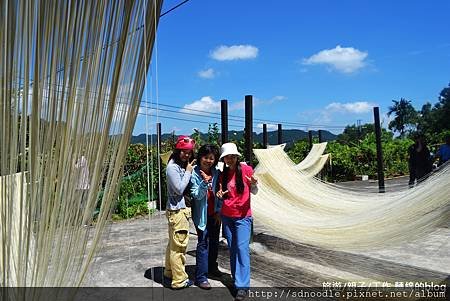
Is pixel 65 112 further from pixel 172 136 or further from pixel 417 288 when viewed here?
pixel 172 136

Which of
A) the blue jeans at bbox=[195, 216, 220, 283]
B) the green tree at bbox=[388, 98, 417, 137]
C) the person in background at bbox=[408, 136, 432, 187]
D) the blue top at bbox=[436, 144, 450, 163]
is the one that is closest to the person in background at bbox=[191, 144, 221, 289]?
the blue jeans at bbox=[195, 216, 220, 283]

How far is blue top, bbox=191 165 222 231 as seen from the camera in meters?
3.45

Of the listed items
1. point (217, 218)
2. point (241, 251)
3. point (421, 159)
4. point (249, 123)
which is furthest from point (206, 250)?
point (421, 159)

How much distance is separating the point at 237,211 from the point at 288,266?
119 centimetres

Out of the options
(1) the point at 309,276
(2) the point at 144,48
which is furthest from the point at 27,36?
(1) the point at 309,276

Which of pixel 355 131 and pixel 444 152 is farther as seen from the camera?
pixel 355 131

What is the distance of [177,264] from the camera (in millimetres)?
3424

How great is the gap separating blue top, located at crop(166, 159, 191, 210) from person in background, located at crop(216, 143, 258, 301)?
0.32m

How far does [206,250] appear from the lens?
11.7 ft

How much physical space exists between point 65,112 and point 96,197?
0.28 metres

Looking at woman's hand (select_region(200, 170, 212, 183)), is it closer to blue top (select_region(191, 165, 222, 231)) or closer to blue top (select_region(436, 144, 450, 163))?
blue top (select_region(191, 165, 222, 231))

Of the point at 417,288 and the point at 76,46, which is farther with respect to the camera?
the point at 417,288

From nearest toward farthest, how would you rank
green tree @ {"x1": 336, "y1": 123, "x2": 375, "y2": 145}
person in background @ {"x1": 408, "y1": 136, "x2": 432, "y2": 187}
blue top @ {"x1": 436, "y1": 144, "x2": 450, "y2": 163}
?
blue top @ {"x1": 436, "y1": 144, "x2": 450, "y2": 163}
person in background @ {"x1": 408, "y1": 136, "x2": 432, "y2": 187}
green tree @ {"x1": 336, "y1": 123, "x2": 375, "y2": 145}

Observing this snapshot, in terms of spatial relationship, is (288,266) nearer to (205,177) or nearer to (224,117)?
(205,177)
